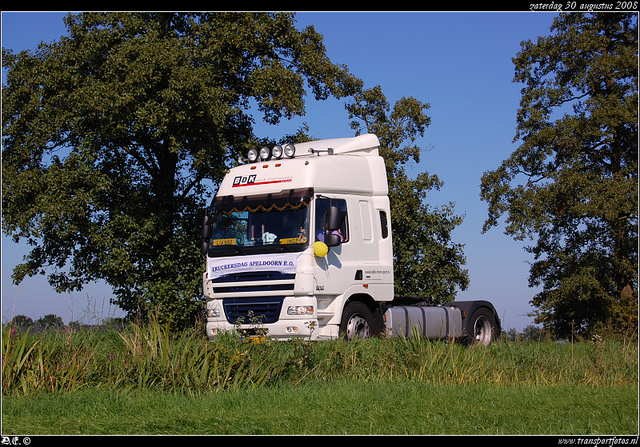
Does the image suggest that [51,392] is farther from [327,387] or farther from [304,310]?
[304,310]

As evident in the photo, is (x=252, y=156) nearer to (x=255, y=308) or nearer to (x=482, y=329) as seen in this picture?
(x=255, y=308)

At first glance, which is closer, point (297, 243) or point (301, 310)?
point (301, 310)

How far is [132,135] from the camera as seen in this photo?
761 inches

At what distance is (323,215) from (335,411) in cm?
579

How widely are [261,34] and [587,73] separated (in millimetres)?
11387

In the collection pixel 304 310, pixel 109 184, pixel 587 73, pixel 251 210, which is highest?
pixel 587 73

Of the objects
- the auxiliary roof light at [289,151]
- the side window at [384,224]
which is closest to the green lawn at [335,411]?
the side window at [384,224]

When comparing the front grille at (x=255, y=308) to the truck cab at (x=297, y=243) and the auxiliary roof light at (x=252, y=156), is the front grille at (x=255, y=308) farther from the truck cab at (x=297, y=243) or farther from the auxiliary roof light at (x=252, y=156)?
the auxiliary roof light at (x=252, y=156)

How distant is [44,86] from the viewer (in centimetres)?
1902

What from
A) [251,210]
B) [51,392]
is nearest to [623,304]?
[251,210]

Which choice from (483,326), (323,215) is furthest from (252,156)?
(483,326)

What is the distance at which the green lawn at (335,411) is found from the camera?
21.0ft

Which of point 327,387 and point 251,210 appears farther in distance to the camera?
point 251,210

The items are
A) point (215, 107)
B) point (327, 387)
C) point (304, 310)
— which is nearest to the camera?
point (327, 387)
